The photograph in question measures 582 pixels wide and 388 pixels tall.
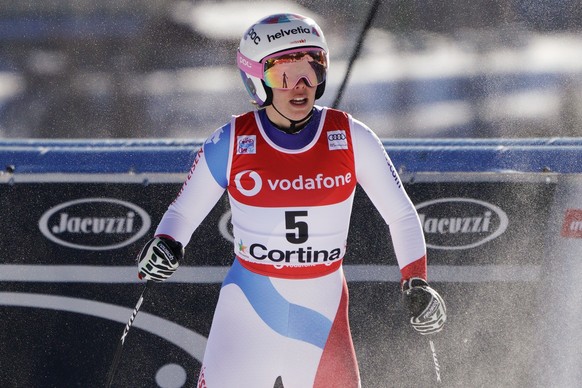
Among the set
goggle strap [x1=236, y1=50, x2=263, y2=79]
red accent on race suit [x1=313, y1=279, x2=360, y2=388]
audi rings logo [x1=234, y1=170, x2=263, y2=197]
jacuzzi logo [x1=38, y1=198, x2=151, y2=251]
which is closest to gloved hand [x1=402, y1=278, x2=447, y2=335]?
red accent on race suit [x1=313, y1=279, x2=360, y2=388]

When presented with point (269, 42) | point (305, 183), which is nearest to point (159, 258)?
point (305, 183)

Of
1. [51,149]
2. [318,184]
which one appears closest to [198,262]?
[51,149]

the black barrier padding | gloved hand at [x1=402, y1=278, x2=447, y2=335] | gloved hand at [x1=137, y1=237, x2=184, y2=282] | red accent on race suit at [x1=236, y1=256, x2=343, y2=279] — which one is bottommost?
the black barrier padding

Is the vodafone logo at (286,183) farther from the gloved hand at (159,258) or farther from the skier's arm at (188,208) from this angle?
the gloved hand at (159,258)

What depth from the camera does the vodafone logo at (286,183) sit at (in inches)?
138

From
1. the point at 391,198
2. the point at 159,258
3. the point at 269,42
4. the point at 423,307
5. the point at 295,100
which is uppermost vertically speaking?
the point at 269,42

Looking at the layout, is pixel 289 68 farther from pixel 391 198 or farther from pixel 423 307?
pixel 423 307

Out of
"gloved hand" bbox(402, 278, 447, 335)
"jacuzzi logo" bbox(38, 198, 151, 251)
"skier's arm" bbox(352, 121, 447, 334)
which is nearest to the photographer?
"gloved hand" bbox(402, 278, 447, 335)

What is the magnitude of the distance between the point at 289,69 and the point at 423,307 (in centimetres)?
93

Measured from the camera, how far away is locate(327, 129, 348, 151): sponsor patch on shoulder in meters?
3.59

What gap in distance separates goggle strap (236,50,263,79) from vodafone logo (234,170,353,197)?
0.34 meters

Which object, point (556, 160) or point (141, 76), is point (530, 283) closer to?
point (556, 160)

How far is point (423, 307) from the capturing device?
137 inches

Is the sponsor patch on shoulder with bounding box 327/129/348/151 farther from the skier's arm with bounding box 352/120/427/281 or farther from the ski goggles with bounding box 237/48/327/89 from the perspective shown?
the ski goggles with bounding box 237/48/327/89
